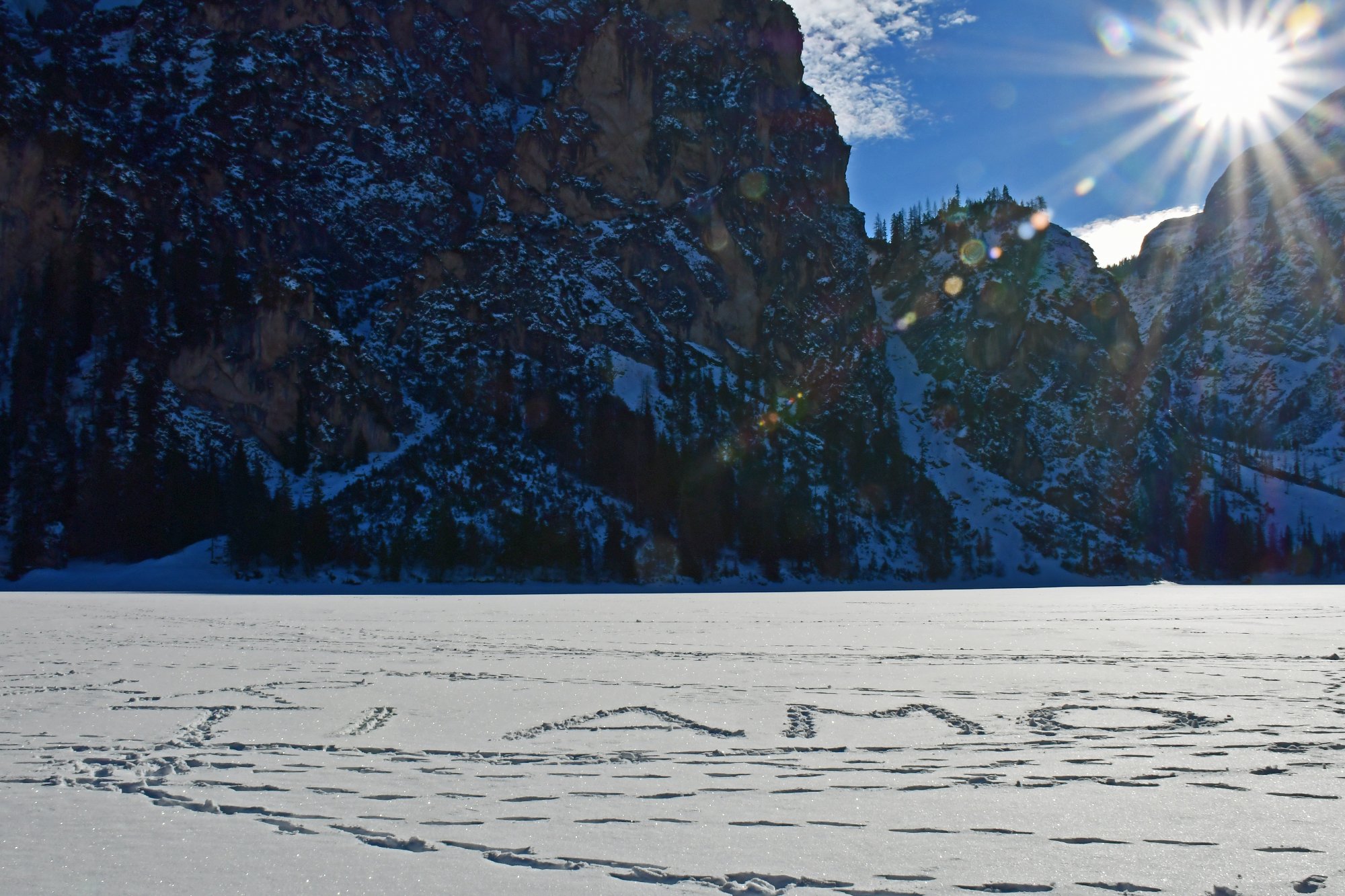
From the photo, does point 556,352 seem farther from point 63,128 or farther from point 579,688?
point 579,688

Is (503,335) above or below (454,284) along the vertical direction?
below

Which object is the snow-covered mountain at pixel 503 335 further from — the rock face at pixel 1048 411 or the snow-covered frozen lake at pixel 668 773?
the snow-covered frozen lake at pixel 668 773

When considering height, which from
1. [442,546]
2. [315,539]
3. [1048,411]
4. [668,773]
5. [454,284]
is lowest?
[668,773]

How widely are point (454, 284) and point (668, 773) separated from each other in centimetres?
14917

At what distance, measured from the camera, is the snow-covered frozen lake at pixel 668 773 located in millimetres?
6199

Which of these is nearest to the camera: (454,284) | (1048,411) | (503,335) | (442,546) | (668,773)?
(668,773)

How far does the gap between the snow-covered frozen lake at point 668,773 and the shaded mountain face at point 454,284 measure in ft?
331

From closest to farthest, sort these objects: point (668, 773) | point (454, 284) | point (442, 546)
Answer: point (668, 773) → point (442, 546) → point (454, 284)

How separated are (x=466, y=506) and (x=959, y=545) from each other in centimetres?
8422

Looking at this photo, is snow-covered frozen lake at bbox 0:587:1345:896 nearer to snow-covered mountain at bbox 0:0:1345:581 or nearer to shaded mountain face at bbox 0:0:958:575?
snow-covered mountain at bbox 0:0:1345:581

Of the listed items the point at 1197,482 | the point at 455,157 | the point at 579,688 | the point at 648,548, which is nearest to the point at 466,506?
the point at 648,548

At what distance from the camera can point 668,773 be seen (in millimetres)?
9062

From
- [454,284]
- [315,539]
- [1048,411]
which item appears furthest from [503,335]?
[1048,411]

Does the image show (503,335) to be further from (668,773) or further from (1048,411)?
(668,773)
